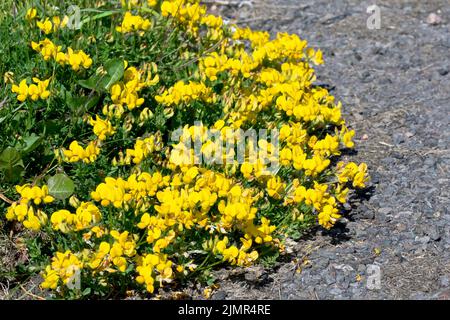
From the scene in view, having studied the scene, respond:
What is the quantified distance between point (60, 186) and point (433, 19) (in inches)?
136

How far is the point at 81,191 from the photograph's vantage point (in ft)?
11.9

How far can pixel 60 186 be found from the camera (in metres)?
3.46

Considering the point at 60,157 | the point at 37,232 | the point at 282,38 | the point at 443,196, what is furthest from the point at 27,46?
the point at 443,196

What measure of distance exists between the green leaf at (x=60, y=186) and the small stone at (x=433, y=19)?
3391 millimetres

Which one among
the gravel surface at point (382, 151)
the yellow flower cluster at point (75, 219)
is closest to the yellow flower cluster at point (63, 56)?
the yellow flower cluster at point (75, 219)

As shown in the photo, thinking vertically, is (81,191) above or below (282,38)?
below

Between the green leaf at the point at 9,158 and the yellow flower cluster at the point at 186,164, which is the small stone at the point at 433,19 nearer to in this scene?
the yellow flower cluster at the point at 186,164

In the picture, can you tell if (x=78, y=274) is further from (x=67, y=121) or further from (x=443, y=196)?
(x=443, y=196)

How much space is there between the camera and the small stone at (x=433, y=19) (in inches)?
227

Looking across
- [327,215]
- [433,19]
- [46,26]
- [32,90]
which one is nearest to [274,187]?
[327,215]

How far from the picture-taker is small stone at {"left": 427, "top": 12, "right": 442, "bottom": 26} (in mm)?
5773

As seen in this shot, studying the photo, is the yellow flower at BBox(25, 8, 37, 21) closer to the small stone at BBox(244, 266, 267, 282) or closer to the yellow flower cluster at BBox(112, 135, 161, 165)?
the yellow flower cluster at BBox(112, 135, 161, 165)

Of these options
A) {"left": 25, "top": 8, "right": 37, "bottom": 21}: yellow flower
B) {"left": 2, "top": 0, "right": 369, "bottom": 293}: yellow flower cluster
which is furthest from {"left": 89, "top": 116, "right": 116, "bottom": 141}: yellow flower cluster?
{"left": 25, "top": 8, "right": 37, "bottom": 21}: yellow flower
